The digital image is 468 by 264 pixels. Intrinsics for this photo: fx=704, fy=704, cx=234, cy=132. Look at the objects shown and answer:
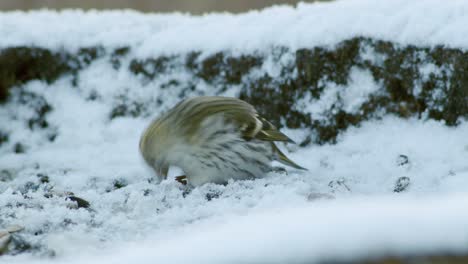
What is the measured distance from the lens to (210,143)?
8.82ft

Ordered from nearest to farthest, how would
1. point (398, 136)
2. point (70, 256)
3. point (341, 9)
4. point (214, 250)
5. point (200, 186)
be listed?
point (214, 250)
point (70, 256)
point (200, 186)
point (398, 136)
point (341, 9)

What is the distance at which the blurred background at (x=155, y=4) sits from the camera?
6855mm

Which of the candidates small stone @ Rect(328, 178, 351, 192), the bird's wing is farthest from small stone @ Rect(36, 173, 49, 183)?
small stone @ Rect(328, 178, 351, 192)

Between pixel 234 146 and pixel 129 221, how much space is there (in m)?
0.67

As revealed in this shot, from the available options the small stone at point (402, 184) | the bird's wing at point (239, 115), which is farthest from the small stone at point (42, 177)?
the small stone at point (402, 184)

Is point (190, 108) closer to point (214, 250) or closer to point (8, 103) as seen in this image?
point (8, 103)

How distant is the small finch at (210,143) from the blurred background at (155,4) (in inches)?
162

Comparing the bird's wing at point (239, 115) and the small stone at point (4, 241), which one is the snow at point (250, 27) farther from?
the small stone at point (4, 241)

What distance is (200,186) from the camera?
265 cm

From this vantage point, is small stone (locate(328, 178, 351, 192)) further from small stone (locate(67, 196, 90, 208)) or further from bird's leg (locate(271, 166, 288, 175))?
small stone (locate(67, 196, 90, 208))

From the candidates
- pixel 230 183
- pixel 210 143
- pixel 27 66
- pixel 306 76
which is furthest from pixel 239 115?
pixel 27 66

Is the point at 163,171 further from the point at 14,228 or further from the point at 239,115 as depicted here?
the point at 14,228

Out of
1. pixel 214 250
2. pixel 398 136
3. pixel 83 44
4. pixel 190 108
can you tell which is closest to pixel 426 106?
pixel 398 136

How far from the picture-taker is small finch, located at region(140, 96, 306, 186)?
2676 mm
